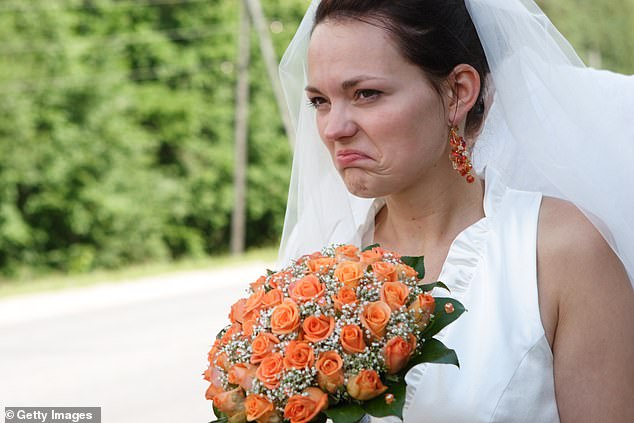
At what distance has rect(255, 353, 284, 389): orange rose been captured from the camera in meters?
1.75

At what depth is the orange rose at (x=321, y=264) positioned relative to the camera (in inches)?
75.7

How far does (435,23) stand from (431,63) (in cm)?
12

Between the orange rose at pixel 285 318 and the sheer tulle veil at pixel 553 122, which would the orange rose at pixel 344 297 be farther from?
the sheer tulle veil at pixel 553 122

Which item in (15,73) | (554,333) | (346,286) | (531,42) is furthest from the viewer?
(15,73)

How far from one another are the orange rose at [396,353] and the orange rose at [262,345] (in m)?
0.23

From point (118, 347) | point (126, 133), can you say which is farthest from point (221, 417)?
point (126, 133)

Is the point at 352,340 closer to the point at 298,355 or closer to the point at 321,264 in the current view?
the point at 298,355

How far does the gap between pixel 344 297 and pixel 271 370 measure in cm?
21

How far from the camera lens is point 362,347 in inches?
69.0

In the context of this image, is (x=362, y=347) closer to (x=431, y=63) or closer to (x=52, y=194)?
(x=431, y=63)

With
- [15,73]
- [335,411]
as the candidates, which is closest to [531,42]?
[335,411]

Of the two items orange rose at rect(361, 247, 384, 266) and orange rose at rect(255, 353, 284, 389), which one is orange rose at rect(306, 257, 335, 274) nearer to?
orange rose at rect(361, 247, 384, 266)

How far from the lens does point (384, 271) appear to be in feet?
6.13

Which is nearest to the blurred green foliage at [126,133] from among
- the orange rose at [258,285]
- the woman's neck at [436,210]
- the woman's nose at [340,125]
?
the woman's neck at [436,210]
